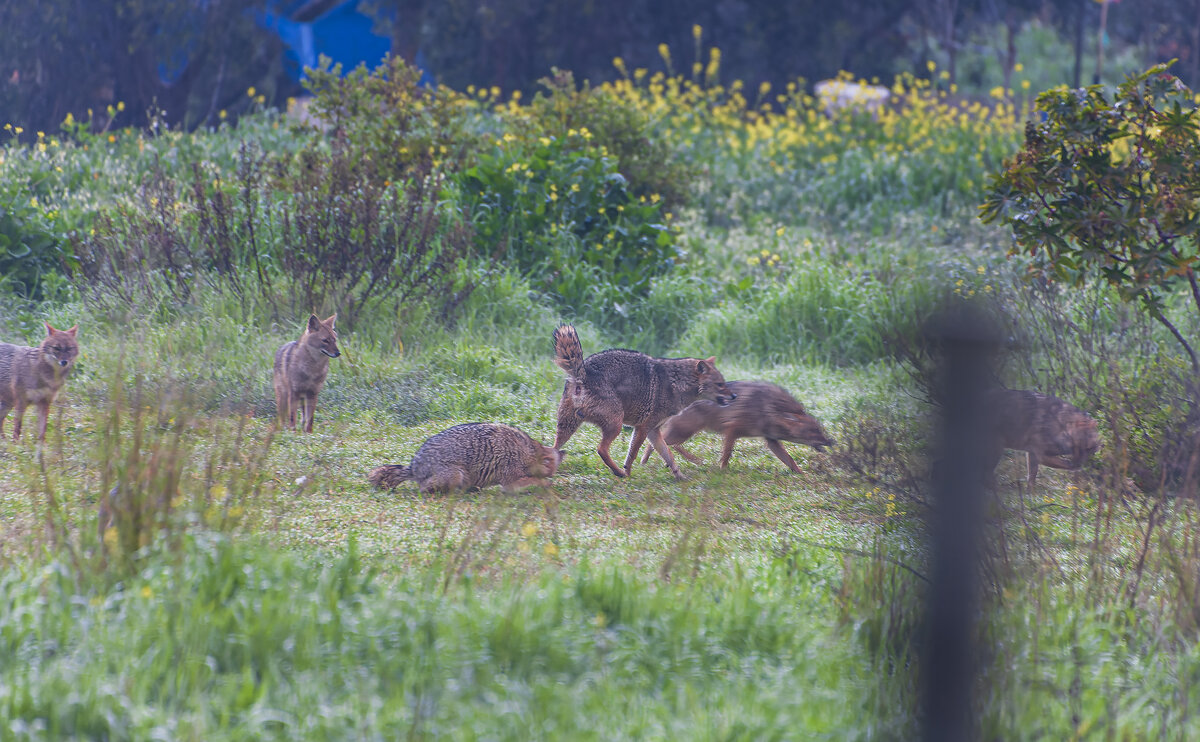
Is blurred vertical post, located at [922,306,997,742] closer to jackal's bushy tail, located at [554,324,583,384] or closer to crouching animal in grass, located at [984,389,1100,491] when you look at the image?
jackal's bushy tail, located at [554,324,583,384]

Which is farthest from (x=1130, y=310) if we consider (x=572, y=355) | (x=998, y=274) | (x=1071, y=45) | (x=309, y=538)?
(x=1071, y=45)

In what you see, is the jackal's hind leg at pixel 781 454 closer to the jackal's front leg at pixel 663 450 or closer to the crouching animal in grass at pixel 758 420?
the crouching animal in grass at pixel 758 420

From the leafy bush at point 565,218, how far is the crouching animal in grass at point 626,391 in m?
4.18

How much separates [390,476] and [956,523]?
3929 millimetres

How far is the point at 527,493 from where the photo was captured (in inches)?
236

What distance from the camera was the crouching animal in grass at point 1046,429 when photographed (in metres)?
6.38

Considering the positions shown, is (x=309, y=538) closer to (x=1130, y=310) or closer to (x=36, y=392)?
(x=36, y=392)

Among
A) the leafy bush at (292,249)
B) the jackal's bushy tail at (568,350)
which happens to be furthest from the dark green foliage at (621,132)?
the jackal's bushy tail at (568,350)

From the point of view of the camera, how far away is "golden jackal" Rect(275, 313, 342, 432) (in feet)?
23.8

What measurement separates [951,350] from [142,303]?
8.24m

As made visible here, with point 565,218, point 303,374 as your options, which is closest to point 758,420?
point 303,374

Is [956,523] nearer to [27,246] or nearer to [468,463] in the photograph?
[468,463]

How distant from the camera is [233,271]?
9.66 metres

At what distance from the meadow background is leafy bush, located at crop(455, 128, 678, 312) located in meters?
0.05
